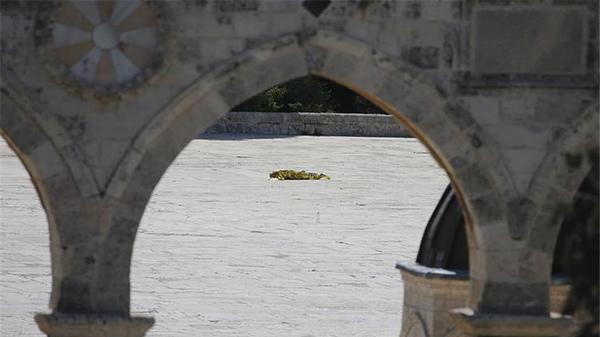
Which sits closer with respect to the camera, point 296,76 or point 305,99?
point 296,76

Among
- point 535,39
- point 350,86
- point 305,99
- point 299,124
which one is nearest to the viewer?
point 350,86

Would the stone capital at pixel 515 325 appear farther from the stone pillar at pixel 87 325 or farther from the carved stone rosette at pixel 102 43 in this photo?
the carved stone rosette at pixel 102 43

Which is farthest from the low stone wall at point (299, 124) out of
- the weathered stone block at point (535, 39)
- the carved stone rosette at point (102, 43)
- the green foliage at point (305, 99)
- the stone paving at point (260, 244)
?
the carved stone rosette at point (102, 43)

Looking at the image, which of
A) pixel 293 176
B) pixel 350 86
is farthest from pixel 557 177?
pixel 293 176

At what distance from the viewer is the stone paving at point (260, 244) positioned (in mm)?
21625

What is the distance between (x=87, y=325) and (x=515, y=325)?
2.78 m

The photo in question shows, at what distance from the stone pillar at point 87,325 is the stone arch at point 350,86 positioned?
0.59m

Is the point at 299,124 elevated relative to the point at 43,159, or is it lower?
elevated

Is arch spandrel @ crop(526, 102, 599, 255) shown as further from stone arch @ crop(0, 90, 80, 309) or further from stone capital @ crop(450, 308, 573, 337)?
stone arch @ crop(0, 90, 80, 309)

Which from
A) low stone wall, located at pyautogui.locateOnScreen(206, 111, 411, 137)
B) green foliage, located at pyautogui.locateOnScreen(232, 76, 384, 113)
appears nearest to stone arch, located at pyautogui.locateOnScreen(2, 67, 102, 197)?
low stone wall, located at pyautogui.locateOnScreen(206, 111, 411, 137)

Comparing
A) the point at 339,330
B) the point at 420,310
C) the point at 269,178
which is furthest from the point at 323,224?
the point at 420,310

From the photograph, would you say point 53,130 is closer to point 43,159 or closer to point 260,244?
point 43,159

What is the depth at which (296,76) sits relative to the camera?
1095cm

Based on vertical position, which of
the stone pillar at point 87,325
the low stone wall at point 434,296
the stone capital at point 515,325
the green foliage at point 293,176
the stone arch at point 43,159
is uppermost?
the green foliage at point 293,176
